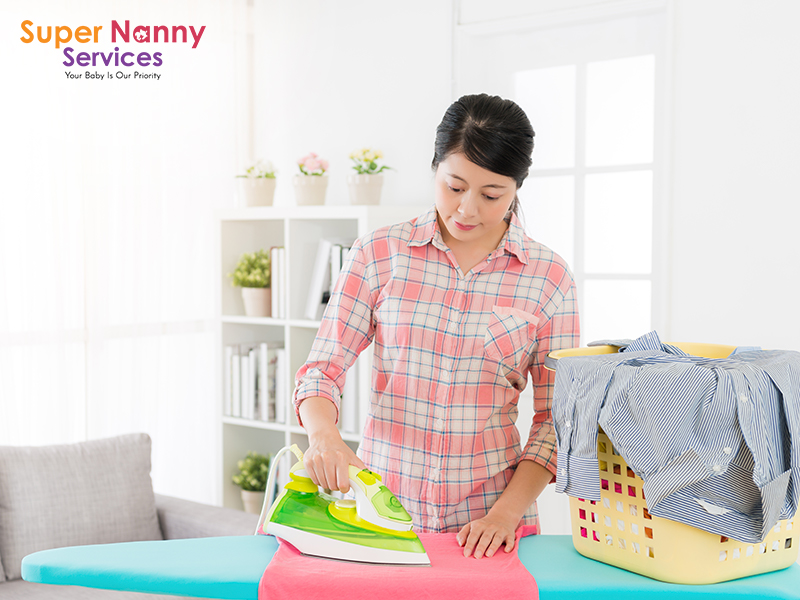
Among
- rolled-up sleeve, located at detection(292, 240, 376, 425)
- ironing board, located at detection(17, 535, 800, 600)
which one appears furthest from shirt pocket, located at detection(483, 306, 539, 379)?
ironing board, located at detection(17, 535, 800, 600)

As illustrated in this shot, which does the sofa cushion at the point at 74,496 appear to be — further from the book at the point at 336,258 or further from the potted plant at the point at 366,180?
the potted plant at the point at 366,180

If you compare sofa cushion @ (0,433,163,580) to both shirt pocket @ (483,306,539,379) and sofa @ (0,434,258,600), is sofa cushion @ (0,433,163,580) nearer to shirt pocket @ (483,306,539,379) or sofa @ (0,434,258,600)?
sofa @ (0,434,258,600)

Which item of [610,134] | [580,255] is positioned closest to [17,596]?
[580,255]

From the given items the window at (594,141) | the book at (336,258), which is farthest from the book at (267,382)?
the window at (594,141)

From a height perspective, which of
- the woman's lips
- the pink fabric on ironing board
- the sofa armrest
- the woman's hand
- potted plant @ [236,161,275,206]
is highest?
potted plant @ [236,161,275,206]

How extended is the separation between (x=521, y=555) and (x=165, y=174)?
236 centimetres

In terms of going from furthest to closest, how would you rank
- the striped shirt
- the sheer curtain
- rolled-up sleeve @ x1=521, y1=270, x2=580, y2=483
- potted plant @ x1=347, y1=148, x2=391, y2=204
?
potted plant @ x1=347, y1=148, x2=391, y2=204 → the sheer curtain → rolled-up sleeve @ x1=521, y1=270, x2=580, y2=483 → the striped shirt

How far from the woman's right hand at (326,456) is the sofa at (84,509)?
1.18 metres

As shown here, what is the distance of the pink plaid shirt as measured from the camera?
1359 mm

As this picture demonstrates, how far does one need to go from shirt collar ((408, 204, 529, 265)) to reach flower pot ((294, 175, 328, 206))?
1486mm

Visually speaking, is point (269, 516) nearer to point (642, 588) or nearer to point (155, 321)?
point (642, 588)

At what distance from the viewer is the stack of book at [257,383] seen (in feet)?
9.64

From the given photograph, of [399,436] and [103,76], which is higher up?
[103,76]

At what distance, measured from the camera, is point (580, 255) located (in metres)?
2.62
